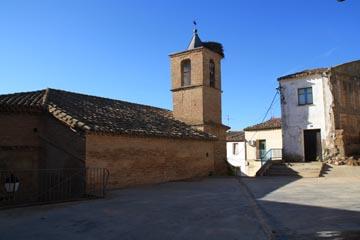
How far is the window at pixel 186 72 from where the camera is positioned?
1104 inches

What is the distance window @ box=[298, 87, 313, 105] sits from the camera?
94.5ft

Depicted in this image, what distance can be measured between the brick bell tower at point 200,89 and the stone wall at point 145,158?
247cm

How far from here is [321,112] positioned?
28.3 metres

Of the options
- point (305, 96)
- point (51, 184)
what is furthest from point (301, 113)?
point (51, 184)

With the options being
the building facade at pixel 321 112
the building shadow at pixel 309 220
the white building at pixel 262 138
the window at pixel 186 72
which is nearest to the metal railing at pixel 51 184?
the building shadow at pixel 309 220

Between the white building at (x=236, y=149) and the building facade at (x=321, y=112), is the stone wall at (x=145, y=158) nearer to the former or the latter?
the building facade at (x=321, y=112)

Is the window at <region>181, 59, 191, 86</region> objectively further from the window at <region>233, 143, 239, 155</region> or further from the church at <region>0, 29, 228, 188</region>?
the window at <region>233, 143, 239, 155</region>

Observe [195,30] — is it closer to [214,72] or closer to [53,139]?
[214,72]

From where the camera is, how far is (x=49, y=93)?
1992cm

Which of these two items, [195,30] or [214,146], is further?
[195,30]

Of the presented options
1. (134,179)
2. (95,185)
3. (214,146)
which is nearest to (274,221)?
(95,185)

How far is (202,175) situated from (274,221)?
15.5 meters

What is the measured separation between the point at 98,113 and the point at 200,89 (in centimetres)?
906

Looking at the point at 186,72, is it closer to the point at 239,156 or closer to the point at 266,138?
the point at 266,138
